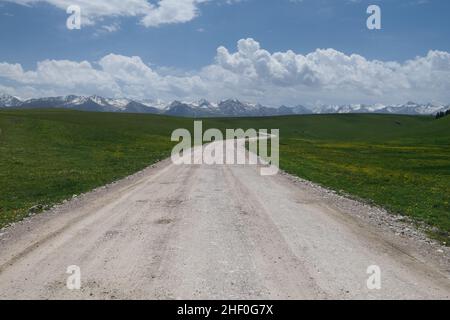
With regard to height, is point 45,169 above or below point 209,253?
below

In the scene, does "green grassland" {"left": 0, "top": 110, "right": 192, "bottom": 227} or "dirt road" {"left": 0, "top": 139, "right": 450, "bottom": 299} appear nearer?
"dirt road" {"left": 0, "top": 139, "right": 450, "bottom": 299}

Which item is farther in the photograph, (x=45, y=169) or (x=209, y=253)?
(x=45, y=169)

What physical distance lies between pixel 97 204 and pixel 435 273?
1502 cm

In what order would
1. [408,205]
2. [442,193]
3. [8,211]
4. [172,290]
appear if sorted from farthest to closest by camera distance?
1. [442,193]
2. [408,205]
3. [8,211]
4. [172,290]

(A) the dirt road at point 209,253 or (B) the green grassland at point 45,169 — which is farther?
(B) the green grassland at point 45,169

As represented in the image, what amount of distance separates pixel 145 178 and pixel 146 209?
1204 centimetres

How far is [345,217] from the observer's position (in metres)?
18.2

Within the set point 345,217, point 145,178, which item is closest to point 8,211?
point 145,178

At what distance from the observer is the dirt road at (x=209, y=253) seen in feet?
31.4

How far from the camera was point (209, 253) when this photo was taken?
39.9 ft

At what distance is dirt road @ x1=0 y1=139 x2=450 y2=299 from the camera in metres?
9.58
